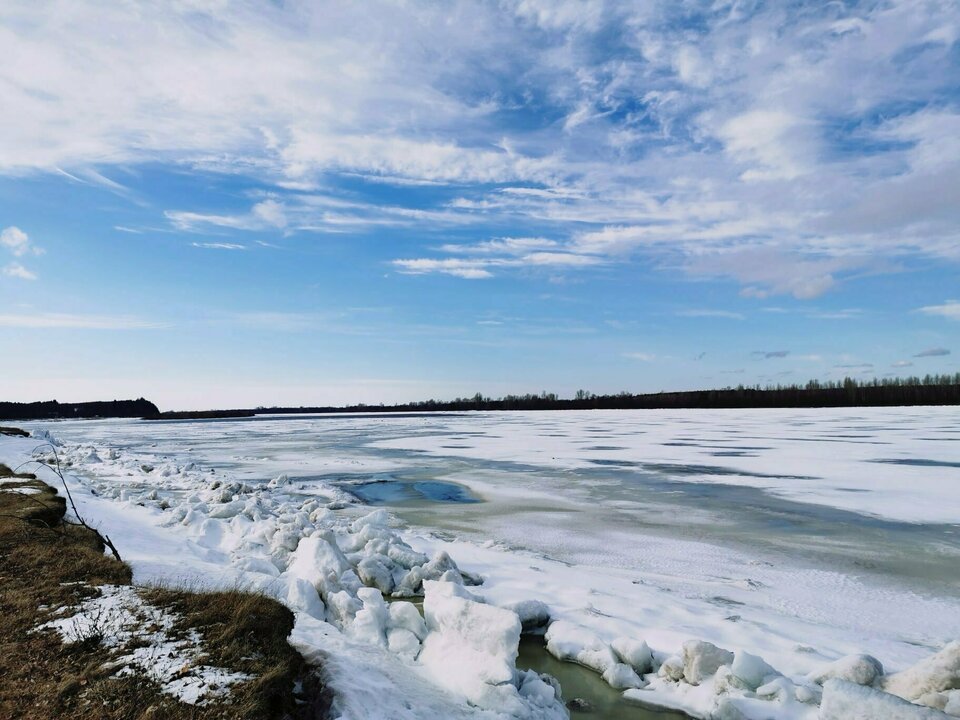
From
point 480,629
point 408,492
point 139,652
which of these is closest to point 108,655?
point 139,652

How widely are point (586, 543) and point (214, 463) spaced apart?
46.2 feet

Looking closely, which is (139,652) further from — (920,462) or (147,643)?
(920,462)

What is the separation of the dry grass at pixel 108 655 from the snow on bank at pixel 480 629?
0.89ft

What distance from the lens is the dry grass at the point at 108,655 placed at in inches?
105

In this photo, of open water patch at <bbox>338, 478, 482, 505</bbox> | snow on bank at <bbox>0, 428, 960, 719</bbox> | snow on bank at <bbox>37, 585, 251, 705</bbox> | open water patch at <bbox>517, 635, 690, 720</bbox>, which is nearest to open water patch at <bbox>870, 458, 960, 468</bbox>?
open water patch at <bbox>338, 478, 482, 505</bbox>

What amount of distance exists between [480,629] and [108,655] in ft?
7.03

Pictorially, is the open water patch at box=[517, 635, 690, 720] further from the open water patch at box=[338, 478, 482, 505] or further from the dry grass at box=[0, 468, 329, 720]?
the open water patch at box=[338, 478, 482, 505]

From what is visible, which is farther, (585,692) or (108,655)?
(585,692)

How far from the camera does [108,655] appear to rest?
3100 mm

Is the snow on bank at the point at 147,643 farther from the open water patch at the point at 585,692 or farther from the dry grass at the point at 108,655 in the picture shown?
the open water patch at the point at 585,692

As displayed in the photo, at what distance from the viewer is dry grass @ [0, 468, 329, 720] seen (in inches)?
105

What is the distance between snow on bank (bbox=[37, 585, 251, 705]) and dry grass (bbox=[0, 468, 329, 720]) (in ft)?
0.19

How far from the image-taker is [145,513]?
890 centimetres

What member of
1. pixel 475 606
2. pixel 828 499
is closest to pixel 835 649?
pixel 475 606
